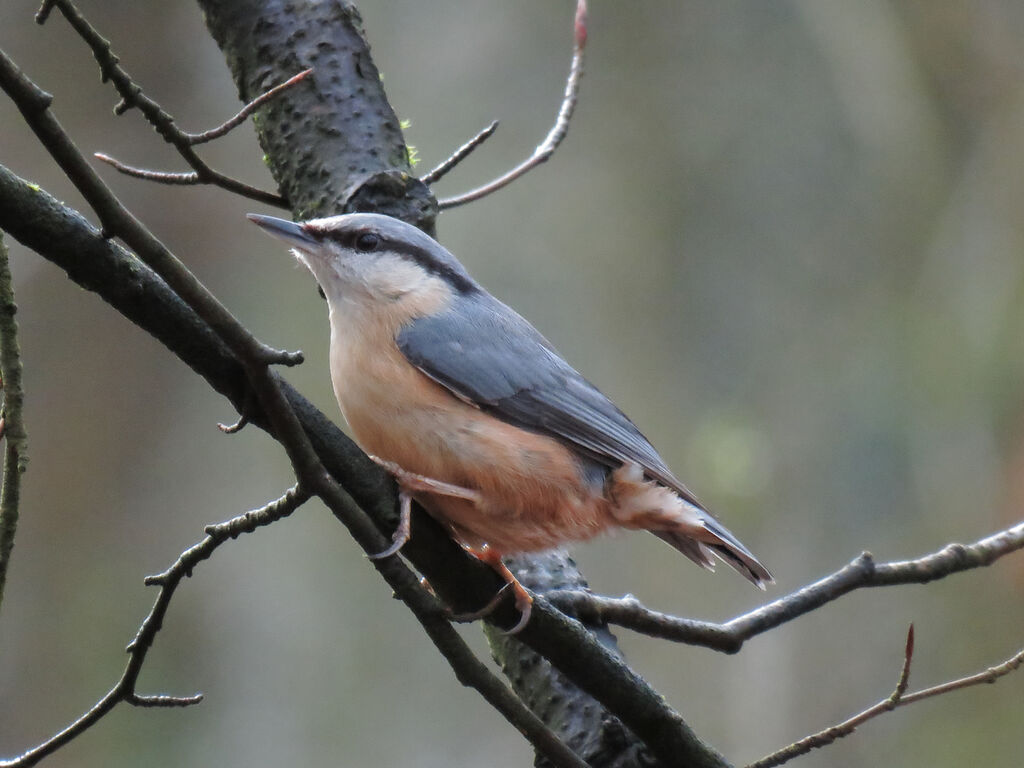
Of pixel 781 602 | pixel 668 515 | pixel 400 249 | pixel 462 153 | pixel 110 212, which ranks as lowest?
pixel 781 602

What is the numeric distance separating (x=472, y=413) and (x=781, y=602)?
0.70 meters

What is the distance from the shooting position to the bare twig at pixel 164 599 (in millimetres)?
1593

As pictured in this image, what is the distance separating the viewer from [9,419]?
168 cm

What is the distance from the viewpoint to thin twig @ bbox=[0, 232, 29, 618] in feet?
5.38

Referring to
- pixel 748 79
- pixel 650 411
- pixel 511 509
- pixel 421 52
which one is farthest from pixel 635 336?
pixel 511 509

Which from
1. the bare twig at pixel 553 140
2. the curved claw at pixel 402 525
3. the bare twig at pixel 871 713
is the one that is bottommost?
the bare twig at pixel 871 713

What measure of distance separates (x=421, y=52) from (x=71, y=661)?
3.61 metres

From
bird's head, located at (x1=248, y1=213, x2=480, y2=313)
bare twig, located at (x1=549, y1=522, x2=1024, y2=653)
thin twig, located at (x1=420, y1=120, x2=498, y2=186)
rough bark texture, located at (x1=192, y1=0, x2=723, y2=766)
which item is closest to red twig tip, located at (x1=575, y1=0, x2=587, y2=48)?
thin twig, located at (x1=420, y1=120, x2=498, y2=186)

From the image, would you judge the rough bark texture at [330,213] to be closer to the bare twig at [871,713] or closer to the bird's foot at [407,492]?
the bird's foot at [407,492]

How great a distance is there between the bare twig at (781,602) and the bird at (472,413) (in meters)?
0.23

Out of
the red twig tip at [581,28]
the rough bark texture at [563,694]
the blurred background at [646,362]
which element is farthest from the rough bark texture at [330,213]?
the blurred background at [646,362]

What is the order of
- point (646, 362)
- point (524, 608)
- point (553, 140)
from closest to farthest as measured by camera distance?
point (524, 608), point (553, 140), point (646, 362)

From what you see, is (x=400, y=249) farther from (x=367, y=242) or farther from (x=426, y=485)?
(x=426, y=485)

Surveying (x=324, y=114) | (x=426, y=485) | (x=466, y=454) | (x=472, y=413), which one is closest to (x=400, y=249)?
(x=324, y=114)
